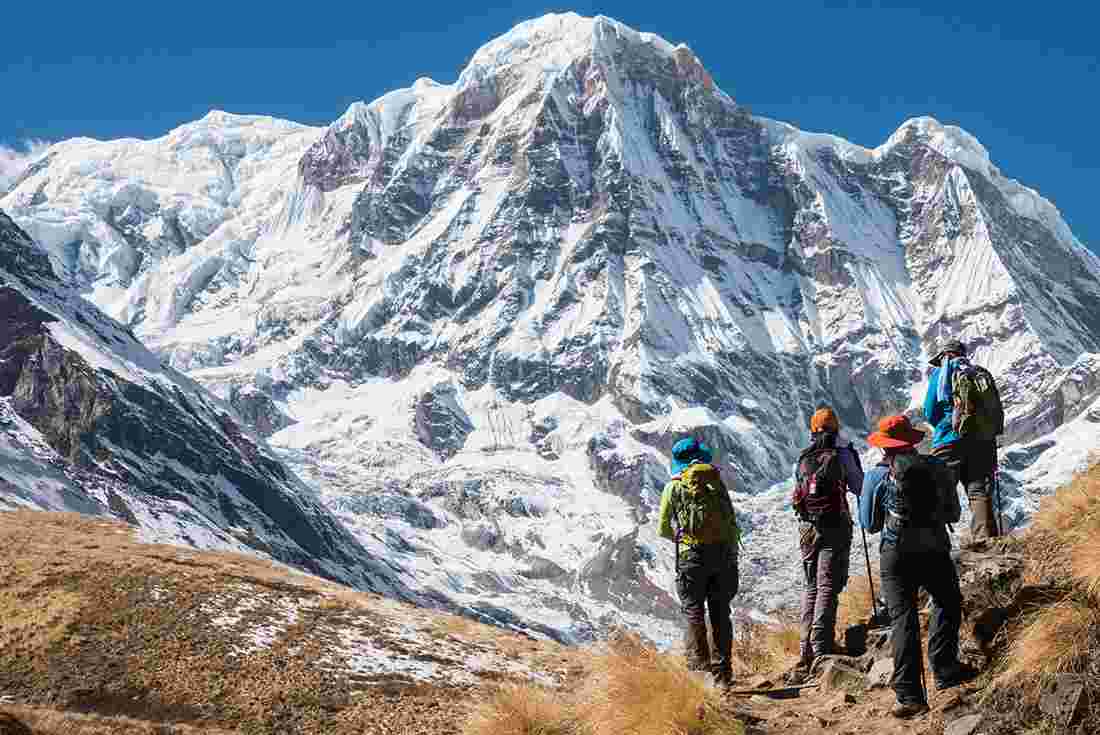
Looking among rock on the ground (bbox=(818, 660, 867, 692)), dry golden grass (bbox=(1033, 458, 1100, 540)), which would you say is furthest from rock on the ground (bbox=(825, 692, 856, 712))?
dry golden grass (bbox=(1033, 458, 1100, 540))

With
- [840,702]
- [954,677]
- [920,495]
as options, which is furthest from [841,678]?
[920,495]

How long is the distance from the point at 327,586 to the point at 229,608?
3824mm

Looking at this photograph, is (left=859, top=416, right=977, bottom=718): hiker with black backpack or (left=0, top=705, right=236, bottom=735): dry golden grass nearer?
(left=859, top=416, right=977, bottom=718): hiker with black backpack

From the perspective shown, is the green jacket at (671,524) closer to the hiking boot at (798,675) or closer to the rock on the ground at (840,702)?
the hiking boot at (798,675)

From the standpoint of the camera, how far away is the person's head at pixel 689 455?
1648 cm

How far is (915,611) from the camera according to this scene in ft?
41.8

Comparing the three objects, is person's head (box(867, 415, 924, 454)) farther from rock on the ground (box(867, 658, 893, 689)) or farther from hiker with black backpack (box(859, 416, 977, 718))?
rock on the ground (box(867, 658, 893, 689))

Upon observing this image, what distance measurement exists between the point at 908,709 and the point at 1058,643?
162 cm

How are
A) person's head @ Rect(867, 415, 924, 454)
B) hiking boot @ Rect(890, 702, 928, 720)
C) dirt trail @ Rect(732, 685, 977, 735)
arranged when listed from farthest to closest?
1. person's head @ Rect(867, 415, 924, 454)
2. hiking boot @ Rect(890, 702, 928, 720)
3. dirt trail @ Rect(732, 685, 977, 735)

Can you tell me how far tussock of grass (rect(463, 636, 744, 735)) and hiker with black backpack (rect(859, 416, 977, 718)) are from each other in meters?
1.81

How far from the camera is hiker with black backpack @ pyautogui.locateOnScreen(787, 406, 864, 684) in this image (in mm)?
16000

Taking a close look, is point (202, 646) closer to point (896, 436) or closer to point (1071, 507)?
point (896, 436)

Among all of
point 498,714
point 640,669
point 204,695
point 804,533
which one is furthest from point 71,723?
point 804,533

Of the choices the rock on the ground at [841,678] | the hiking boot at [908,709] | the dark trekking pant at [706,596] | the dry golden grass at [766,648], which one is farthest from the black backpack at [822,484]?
the hiking boot at [908,709]
